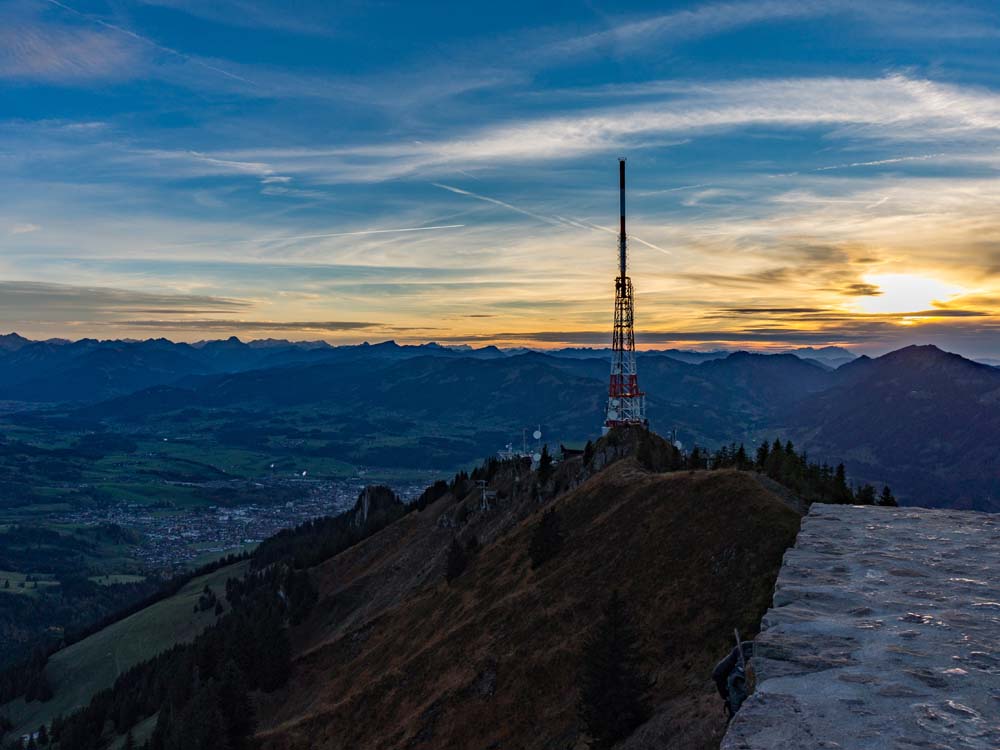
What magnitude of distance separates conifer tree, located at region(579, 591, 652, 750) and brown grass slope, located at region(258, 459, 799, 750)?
3.86 feet

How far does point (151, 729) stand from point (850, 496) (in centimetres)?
12221

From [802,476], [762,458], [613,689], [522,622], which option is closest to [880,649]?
[613,689]

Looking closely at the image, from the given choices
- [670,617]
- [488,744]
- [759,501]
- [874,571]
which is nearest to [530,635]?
[488,744]

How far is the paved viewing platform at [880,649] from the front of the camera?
13.0 metres

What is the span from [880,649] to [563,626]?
37728mm

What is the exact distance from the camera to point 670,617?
41938mm

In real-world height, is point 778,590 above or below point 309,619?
above

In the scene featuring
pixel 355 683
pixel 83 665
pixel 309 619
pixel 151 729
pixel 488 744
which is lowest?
pixel 83 665

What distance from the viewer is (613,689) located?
1249 inches

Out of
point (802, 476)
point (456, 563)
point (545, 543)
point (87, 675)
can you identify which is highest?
point (802, 476)

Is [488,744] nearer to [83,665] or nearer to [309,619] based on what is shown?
[309,619]

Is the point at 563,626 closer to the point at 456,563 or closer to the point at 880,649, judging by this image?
the point at 880,649

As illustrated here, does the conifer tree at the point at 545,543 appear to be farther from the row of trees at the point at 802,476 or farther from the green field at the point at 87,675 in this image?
the green field at the point at 87,675

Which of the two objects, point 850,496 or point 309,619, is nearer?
point 850,496
